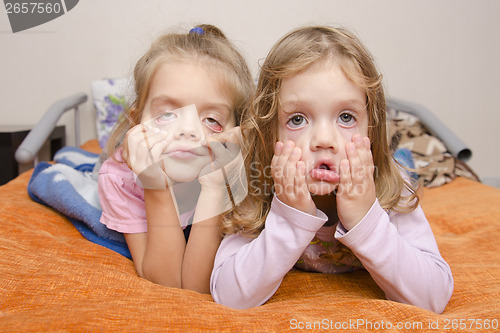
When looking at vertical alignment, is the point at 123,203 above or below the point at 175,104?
below

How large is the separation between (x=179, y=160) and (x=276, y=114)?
0.20m

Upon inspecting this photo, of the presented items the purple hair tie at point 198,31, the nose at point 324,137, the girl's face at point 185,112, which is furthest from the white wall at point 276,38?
the nose at point 324,137

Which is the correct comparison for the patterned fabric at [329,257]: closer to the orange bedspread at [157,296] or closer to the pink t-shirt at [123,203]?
the orange bedspread at [157,296]

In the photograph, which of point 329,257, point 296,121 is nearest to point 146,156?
point 296,121

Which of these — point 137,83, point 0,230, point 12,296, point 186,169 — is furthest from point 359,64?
point 0,230

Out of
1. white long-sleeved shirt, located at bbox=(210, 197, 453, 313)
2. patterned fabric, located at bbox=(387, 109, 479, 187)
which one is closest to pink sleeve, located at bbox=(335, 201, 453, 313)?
white long-sleeved shirt, located at bbox=(210, 197, 453, 313)

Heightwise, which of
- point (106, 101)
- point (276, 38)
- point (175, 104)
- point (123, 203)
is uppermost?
point (175, 104)

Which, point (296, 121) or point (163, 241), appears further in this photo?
point (163, 241)

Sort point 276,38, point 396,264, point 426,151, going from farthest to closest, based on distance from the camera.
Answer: point 276,38
point 426,151
point 396,264

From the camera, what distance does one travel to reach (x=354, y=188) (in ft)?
2.06

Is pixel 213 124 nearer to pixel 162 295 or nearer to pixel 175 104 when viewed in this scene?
pixel 175 104

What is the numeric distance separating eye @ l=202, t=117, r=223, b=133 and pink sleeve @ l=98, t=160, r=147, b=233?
0.22 m

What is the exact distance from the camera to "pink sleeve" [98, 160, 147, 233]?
0.87 meters

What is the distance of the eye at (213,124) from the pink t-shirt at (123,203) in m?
0.18
